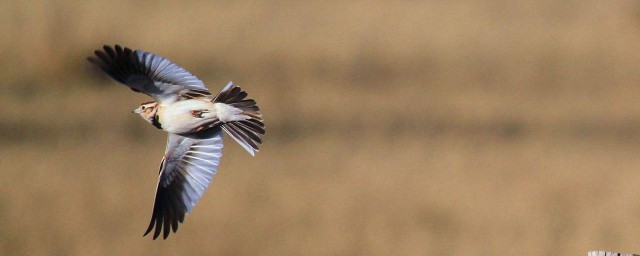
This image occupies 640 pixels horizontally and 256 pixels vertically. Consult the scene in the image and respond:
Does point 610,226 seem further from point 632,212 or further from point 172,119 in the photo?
point 172,119

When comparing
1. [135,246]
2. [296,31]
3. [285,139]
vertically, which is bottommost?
[135,246]

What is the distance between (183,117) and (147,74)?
0.15 meters

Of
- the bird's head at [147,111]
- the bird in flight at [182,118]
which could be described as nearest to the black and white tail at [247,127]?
the bird in flight at [182,118]

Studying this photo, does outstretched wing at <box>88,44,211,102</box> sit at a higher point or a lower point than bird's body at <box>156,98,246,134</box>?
higher

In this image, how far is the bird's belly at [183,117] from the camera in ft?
8.22

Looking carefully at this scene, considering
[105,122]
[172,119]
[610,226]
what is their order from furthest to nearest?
1. [610,226]
2. [105,122]
3. [172,119]

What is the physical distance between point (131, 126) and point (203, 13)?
0.39 metres

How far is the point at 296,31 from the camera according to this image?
4.22 meters

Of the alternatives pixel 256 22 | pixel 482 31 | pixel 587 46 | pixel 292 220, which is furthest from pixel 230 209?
pixel 587 46

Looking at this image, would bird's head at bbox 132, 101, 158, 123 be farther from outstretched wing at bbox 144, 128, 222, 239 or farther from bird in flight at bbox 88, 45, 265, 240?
outstretched wing at bbox 144, 128, 222, 239

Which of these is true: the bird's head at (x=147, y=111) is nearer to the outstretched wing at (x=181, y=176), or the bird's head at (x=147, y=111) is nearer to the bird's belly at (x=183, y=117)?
the bird's belly at (x=183, y=117)

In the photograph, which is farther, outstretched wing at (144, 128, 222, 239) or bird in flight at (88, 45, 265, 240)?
outstretched wing at (144, 128, 222, 239)

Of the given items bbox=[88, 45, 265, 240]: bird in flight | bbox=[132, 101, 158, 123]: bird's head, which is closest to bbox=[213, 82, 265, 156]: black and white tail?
bbox=[88, 45, 265, 240]: bird in flight

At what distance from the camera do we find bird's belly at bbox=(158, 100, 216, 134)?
2.51m
